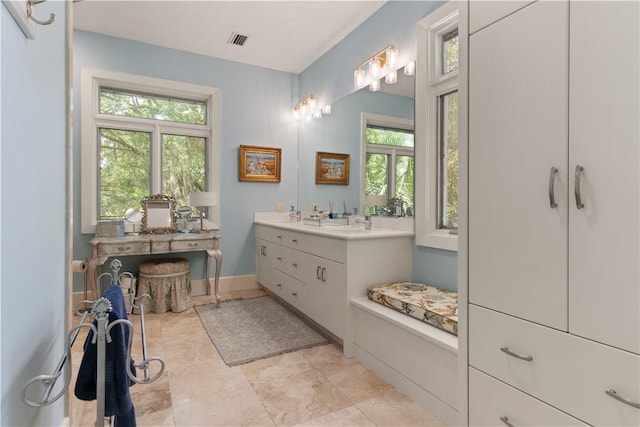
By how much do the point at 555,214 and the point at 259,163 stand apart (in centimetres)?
356

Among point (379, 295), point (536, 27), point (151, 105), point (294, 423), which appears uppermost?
point (151, 105)

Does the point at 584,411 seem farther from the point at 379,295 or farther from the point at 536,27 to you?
the point at 379,295

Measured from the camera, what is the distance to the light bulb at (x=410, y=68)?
2.52m

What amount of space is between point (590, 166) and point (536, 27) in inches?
17.8

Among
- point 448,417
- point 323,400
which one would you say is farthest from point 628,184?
point 323,400

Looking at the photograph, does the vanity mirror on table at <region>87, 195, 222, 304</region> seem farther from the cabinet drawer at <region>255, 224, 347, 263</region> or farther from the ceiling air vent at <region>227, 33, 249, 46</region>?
the ceiling air vent at <region>227, 33, 249, 46</region>

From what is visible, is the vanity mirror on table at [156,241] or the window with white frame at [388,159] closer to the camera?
the window with white frame at [388,159]

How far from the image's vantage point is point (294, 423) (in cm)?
165

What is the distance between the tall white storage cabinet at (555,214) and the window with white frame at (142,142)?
3317 mm

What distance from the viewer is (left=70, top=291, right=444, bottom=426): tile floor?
167 cm

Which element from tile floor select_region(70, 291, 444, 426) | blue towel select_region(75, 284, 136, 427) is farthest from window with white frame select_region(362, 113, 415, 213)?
blue towel select_region(75, 284, 136, 427)

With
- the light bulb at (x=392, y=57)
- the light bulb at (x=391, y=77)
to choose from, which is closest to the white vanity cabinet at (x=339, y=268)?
the light bulb at (x=391, y=77)

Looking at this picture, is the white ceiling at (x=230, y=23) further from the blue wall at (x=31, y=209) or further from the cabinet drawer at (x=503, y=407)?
the cabinet drawer at (x=503, y=407)

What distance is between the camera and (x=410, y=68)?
8.34 ft
